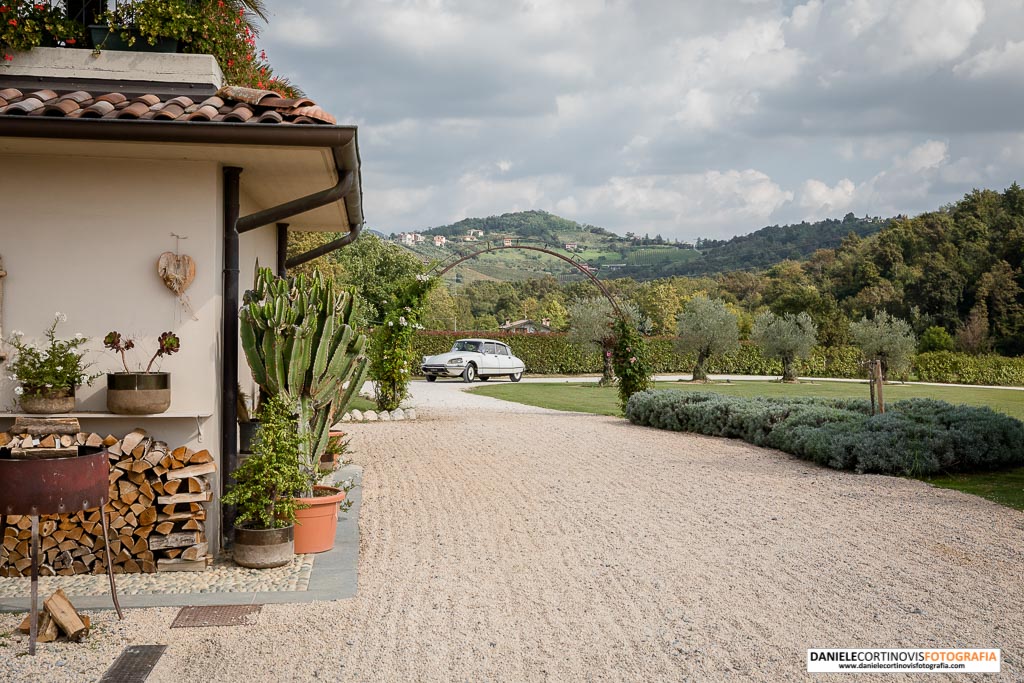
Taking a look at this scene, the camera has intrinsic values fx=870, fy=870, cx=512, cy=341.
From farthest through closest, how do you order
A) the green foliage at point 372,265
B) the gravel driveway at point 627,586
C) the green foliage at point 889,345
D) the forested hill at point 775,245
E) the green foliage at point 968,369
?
1. the forested hill at point 775,245
2. the green foliage at point 372,265
3. the green foliage at point 968,369
4. the green foliage at point 889,345
5. the gravel driveway at point 627,586

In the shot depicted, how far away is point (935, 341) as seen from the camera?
136 feet

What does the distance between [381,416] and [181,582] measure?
11.3 meters

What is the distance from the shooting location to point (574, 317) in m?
34.0

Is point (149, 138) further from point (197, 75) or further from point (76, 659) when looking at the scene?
point (76, 659)

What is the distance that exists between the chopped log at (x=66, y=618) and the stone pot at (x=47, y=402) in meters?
1.43

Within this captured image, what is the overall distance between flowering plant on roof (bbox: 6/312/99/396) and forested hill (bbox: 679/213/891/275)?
83.4 m

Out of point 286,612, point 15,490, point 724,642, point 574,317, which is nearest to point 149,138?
point 15,490

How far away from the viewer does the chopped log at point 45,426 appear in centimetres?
521

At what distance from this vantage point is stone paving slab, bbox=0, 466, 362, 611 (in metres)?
4.86

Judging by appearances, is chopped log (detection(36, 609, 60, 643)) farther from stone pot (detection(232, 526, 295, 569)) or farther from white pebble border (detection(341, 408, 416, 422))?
white pebble border (detection(341, 408, 416, 422))

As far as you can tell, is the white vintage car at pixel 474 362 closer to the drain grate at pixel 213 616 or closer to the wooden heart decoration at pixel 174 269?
the wooden heart decoration at pixel 174 269

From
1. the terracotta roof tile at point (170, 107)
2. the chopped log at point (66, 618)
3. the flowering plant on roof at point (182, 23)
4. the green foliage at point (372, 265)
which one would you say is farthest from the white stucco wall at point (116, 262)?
the green foliage at point (372, 265)

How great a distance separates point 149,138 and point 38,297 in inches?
52.7

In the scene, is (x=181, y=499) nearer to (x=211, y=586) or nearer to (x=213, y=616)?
(x=211, y=586)
